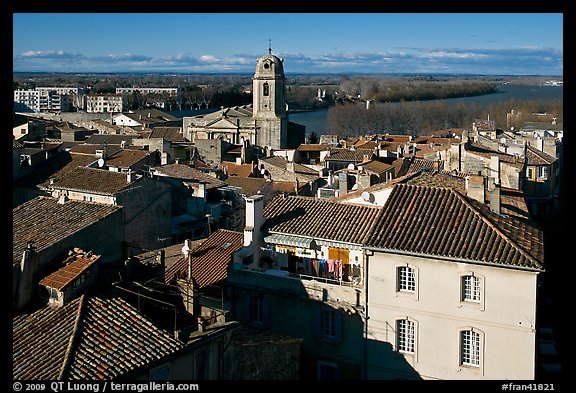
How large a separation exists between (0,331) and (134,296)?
444cm

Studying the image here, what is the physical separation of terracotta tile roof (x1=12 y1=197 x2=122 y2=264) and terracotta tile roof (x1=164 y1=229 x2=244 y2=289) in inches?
43.0

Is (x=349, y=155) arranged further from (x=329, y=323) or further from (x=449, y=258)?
(x=449, y=258)

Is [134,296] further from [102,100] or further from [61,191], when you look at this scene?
[102,100]

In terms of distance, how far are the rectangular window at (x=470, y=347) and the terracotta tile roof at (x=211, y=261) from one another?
291cm

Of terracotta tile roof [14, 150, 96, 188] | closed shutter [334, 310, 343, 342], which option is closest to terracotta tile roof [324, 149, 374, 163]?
terracotta tile roof [14, 150, 96, 188]

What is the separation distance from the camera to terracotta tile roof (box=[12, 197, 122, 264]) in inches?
269

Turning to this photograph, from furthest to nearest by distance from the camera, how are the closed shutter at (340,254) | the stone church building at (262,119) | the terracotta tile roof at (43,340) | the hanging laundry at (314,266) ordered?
1. the stone church building at (262,119)
2. the hanging laundry at (314,266)
3. the closed shutter at (340,254)
4. the terracotta tile roof at (43,340)

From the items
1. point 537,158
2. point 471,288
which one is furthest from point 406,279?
point 537,158

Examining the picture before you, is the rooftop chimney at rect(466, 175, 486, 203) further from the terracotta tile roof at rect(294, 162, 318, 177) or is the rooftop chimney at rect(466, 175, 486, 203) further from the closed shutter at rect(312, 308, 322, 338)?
the terracotta tile roof at rect(294, 162, 318, 177)

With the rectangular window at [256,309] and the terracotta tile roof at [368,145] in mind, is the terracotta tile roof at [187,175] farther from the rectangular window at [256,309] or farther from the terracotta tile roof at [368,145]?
the terracotta tile roof at [368,145]

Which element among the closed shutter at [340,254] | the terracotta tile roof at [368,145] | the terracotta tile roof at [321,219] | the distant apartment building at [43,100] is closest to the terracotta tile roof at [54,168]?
the terracotta tile roof at [321,219]

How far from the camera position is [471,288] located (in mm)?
7039

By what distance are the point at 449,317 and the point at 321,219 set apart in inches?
91.9

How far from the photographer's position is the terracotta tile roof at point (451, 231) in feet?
22.9
